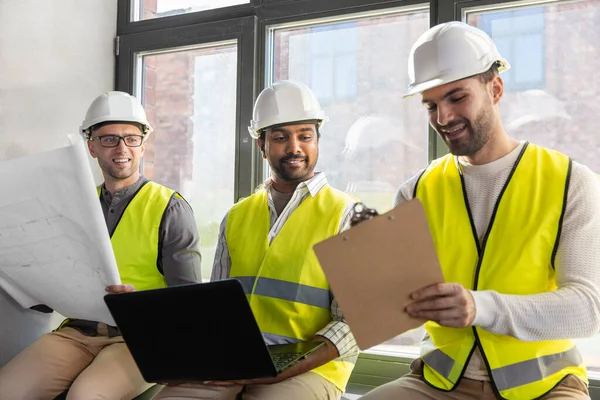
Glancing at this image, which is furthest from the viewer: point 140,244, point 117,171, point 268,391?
point 117,171

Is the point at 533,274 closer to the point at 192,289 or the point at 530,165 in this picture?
the point at 530,165

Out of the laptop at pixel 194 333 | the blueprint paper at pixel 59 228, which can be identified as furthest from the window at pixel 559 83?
the blueprint paper at pixel 59 228

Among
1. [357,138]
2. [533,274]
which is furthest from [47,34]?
[533,274]

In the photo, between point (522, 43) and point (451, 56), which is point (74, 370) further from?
point (522, 43)

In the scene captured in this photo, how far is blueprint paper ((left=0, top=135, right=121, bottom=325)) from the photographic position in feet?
5.54

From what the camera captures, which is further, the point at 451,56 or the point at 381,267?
the point at 451,56

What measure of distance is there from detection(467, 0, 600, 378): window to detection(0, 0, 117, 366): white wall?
2.07 meters

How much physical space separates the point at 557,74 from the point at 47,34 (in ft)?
7.72

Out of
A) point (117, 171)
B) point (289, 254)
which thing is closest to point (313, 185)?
point (289, 254)

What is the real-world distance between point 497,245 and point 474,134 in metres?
0.32

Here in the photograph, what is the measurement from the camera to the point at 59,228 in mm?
1772

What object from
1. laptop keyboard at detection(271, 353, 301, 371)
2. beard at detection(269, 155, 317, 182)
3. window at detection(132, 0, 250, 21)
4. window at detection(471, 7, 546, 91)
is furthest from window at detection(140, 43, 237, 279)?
laptop keyboard at detection(271, 353, 301, 371)

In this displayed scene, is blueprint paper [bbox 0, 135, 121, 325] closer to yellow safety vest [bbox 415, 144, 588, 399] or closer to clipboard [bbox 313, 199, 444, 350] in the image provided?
clipboard [bbox 313, 199, 444, 350]

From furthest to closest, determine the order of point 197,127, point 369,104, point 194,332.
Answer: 1. point 197,127
2. point 369,104
3. point 194,332
